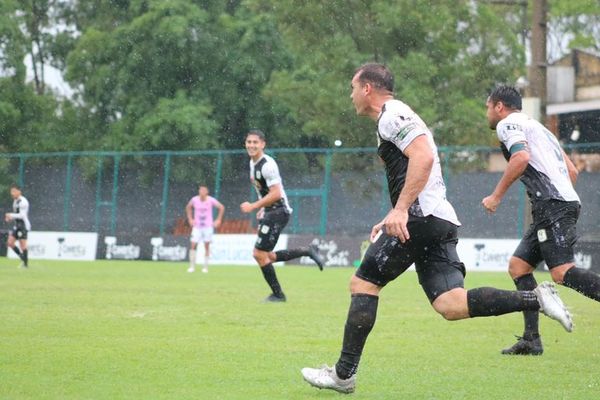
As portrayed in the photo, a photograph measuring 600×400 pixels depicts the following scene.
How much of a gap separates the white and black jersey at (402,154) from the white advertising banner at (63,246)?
27240 mm

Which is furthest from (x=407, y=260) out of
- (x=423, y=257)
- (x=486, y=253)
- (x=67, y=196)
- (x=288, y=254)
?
(x=67, y=196)

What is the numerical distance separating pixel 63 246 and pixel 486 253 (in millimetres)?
13011

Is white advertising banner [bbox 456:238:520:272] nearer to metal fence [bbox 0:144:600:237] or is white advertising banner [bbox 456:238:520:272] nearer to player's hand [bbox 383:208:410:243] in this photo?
metal fence [bbox 0:144:600:237]

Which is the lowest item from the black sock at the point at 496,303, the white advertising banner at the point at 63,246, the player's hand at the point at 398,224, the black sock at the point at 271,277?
the white advertising banner at the point at 63,246

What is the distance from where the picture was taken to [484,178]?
30.7 metres

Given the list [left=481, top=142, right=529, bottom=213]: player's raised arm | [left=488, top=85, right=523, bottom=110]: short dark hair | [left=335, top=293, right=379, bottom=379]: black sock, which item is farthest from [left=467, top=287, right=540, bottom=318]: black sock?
[left=488, top=85, right=523, bottom=110]: short dark hair

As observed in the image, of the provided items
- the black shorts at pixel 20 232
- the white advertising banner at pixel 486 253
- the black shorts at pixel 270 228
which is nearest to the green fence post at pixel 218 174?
the black shorts at pixel 20 232

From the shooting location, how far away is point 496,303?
7078 mm

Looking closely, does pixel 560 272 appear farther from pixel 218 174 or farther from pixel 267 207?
pixel 218 174

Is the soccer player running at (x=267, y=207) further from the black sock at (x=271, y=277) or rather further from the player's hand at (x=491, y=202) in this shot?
the player's hand at (x=491, y=202)

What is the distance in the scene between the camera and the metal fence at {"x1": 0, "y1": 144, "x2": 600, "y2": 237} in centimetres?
3009

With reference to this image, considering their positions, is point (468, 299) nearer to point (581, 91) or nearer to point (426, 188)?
point (426, 188)

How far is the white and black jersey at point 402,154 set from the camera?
695 centimetres

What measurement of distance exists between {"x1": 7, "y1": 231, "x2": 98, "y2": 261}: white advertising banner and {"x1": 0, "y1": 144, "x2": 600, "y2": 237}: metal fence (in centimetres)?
135
